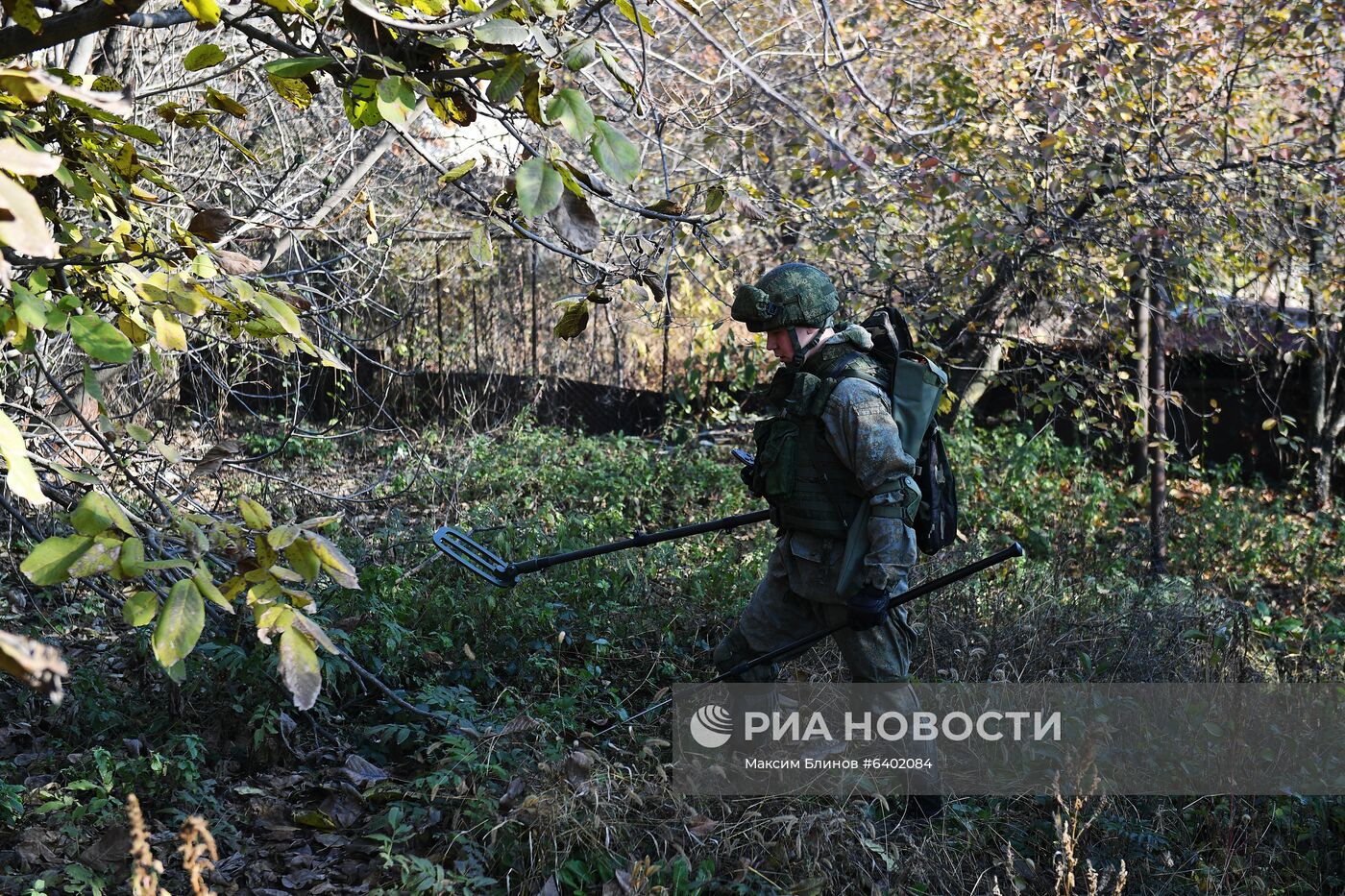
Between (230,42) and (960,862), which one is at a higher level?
(230,42)

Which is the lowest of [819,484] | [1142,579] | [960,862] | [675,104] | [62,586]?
[62,586]

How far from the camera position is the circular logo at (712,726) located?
4137 mm

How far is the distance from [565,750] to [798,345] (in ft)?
5.34

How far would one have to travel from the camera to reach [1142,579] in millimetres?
6777

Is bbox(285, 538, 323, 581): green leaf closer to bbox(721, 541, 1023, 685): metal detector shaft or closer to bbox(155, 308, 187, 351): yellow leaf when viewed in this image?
bbox(155, 308, 187, 351): yellow leaf

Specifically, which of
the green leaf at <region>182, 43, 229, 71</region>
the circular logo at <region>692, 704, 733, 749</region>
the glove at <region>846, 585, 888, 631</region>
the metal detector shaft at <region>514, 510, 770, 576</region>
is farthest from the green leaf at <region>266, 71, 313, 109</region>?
the circular logo at <region>692, 704, 733, 749</region>

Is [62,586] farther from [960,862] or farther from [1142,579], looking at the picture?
[1142,579]

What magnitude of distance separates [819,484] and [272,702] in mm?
2191

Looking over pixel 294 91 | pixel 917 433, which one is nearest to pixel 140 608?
pixel 294 91

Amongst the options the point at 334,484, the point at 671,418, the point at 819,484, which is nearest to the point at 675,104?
the point at 819,484

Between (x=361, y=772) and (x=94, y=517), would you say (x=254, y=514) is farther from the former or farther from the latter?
(x=361, y=772)

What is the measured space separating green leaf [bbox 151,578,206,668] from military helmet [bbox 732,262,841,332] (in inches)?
89.2

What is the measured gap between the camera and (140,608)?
1.99 m

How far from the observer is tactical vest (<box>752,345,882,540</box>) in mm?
3781
